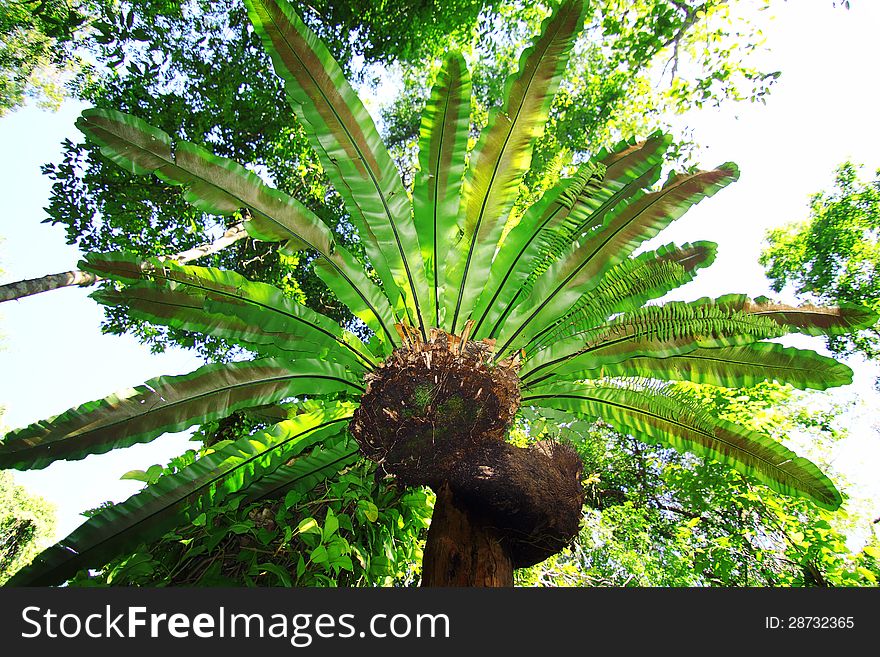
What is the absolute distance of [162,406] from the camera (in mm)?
1913

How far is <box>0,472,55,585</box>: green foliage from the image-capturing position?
11.5m

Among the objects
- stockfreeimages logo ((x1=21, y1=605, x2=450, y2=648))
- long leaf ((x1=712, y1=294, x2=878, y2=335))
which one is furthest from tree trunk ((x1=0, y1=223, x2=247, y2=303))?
long leaf ((x1=712, y1=294, x2=878, y2=335))

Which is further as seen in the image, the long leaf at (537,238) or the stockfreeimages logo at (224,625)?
the long leaf at (537,238)

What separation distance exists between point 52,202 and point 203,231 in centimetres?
125

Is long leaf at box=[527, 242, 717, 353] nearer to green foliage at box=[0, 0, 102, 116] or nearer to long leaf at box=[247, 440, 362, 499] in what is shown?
long leaf at box=[247, 440, 362, 499]

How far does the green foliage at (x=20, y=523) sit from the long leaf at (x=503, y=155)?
14.0 m

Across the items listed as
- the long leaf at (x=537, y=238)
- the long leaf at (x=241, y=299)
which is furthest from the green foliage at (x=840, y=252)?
the long leaf at (x=241, y=299)

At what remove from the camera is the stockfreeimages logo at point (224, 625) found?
1125mm

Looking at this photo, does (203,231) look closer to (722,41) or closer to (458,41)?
(458,41)

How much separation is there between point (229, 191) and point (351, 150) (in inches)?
23.8

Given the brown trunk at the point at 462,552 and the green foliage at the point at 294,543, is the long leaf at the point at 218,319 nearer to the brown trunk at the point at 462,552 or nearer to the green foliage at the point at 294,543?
the green foliage at the point at 294,543

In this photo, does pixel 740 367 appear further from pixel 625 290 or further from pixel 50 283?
pixel 50 283

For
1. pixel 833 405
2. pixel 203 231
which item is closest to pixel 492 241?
pixel 203 231

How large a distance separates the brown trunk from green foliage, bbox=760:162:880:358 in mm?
6841
